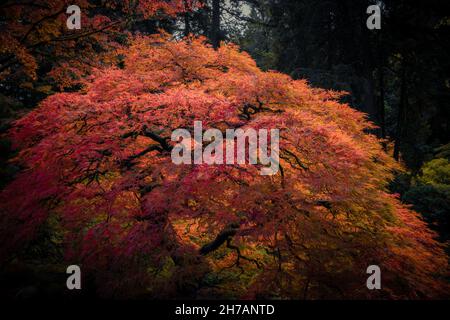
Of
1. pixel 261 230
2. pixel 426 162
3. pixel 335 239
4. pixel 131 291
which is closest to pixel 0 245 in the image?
pixel 131 291

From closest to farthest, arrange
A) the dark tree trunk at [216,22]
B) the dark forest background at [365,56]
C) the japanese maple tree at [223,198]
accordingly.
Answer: the japanese maple tree at [223,198] → the dark forest background at [365,56] → the dark tree trunk at [216,22]

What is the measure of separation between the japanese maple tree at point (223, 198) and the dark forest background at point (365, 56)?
17.7 ft

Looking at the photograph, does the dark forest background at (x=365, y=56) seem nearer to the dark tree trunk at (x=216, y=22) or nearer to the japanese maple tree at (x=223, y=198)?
the dark tree trunk at (x=216, y=22)

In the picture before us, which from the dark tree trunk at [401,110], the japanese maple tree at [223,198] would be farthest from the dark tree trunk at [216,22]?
the dark tree trunk at [401,110]

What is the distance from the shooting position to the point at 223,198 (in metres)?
4.71

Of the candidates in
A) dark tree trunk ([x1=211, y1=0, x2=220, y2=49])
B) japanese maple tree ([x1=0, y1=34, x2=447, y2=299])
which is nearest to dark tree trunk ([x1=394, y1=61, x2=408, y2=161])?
dark tree trunk ([x1=211, y1=0, x2=220, y2=49])

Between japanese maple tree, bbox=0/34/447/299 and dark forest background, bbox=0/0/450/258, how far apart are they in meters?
5.40

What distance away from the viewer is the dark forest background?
11.7 metres

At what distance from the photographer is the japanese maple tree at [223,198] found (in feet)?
14.5

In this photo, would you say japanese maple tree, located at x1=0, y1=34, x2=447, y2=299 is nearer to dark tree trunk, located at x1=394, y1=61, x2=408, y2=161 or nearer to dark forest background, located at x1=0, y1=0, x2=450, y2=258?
dark forest background, located at x1=0, y1=0, x2=450, y2=258

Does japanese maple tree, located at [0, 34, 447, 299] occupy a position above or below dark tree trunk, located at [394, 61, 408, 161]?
below

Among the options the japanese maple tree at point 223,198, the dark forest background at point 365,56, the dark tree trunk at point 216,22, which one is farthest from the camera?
the dark tree trunk at point 216,22

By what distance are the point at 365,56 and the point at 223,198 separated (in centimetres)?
1125
